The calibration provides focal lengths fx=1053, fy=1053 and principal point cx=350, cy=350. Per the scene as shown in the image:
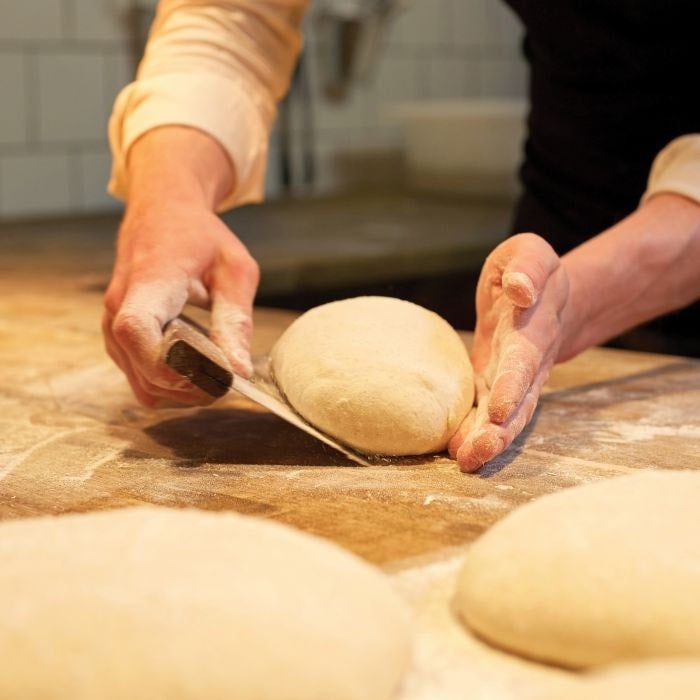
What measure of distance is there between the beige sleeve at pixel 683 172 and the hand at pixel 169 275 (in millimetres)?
482

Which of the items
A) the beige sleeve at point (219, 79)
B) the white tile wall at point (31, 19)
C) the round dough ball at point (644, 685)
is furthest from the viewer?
the white tile wall at point (31, 19)

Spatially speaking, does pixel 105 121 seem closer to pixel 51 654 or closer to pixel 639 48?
pixel 639 48

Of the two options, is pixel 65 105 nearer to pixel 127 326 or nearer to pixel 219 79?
pixel 219 79

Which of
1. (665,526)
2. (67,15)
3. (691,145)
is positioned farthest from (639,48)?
(67,15)

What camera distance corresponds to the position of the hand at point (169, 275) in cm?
98

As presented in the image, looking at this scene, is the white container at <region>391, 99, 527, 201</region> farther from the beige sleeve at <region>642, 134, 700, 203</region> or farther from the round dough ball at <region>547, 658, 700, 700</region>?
the round dough ball at <region>547, 658, 700, 700</region>

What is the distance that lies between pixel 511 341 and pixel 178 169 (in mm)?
482

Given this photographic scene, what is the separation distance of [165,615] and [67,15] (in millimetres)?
2232

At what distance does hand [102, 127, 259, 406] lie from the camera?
38.4 inches

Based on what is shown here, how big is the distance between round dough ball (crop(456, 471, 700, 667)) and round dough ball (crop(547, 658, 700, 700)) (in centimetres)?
8

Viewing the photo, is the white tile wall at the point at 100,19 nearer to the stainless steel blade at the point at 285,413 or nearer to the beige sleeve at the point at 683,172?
the beige sleeve at the point at 683,172

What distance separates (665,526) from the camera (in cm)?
64

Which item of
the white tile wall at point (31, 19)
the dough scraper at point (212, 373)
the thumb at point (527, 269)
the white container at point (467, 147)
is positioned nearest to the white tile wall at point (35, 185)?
the white tile wall at point (31, 19)

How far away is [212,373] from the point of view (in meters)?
0.90
